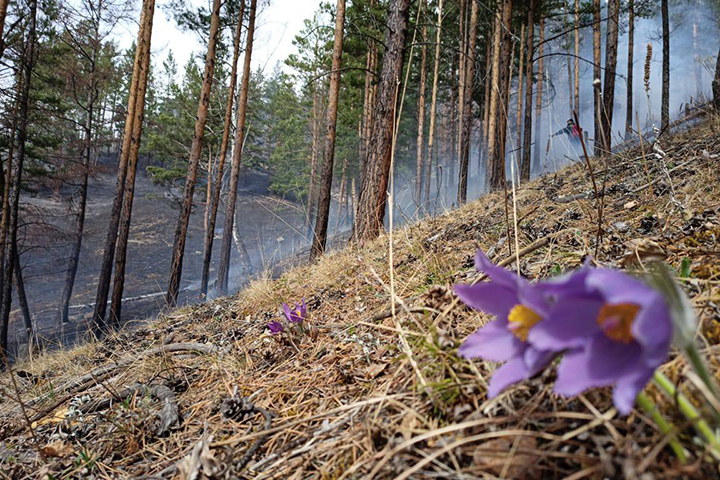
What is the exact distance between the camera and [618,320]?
1.27 feet

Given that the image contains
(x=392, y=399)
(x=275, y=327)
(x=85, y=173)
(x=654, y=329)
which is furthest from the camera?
(x=85, y=173)

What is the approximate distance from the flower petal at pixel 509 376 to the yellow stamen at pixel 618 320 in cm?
12

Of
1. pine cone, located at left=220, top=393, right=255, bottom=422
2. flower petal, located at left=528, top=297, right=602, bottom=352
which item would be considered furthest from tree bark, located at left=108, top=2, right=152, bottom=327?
flower petal, located at left=528, top=297, right=602, bottom=352

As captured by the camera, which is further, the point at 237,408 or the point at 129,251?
the point at 129,251

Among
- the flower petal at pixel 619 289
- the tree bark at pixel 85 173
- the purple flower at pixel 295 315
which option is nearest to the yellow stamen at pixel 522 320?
the flower petal at pixel 619 289

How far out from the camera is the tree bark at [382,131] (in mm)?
4926

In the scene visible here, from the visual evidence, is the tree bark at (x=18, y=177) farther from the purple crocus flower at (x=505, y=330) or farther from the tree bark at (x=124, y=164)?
the purple crocus flower at (x=505, y=330)

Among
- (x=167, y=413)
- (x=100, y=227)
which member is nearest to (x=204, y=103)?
(x=167, y=413)

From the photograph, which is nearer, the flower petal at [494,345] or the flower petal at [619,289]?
the flower petal at [619,289]

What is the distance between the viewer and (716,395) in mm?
374

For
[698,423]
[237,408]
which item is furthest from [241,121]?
[698,423]

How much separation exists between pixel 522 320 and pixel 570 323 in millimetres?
98

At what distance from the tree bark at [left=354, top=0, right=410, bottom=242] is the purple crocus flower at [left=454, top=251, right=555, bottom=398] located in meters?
4.35

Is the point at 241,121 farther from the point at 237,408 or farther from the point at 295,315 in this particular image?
the point at 237,408
